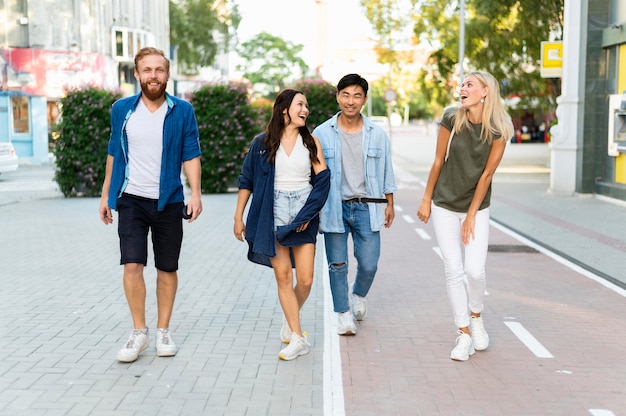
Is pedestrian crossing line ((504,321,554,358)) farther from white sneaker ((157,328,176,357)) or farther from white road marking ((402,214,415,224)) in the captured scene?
white road marking ((402,214,415,224))

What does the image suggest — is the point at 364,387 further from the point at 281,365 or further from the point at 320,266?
the point at 320,266

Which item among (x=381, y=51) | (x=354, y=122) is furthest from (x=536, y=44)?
(x=354, y=122)

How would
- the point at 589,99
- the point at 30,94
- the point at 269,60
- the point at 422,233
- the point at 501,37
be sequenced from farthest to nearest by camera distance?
the point at 269,60, the point at 30,94, the point at 501,37, the point at 589,99, the point at 422,233

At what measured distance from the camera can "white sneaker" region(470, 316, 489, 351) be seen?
5992 mm

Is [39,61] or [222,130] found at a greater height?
[39,61]

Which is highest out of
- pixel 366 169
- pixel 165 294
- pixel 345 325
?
pixel 366 169

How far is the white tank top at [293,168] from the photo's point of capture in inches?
223

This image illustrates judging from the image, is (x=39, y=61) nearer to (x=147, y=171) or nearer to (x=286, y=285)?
(x=147, y=171)

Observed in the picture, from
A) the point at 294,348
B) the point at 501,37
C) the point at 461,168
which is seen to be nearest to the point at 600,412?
the point at 461,168

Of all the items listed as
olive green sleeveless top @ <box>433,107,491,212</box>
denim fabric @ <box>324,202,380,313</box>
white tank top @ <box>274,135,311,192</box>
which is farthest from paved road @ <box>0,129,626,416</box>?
white tank top @ <box>274,135,311,192</box>

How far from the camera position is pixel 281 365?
18.4ft

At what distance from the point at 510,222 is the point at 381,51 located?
21608 mm

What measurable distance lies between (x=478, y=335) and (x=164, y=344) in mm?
2086

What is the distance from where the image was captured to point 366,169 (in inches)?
245
